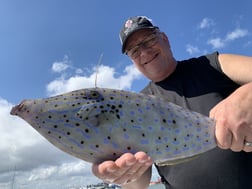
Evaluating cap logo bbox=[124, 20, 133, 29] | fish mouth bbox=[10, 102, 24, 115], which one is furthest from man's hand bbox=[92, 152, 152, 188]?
cap logo bbox=[124, 20, 133, 29]

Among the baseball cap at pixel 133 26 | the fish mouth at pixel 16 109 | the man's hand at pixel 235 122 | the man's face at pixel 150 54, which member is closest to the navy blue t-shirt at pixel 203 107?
the man's face at pixel 150 54

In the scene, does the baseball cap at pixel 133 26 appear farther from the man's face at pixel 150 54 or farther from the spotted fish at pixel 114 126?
the spotted fish at pixel 114 126

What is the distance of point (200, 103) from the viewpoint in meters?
3.80

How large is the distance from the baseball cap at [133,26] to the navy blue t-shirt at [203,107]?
723mm

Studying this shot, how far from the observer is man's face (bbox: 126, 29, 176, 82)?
4.36m

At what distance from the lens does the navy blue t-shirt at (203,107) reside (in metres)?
3.46

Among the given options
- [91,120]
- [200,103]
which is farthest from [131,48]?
[91,120]

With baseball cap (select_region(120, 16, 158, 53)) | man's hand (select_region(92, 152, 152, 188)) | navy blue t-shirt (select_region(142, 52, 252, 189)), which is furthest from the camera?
baseball cap (select_region(120, 16, 158, 53))

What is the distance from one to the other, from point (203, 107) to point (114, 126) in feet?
5.51

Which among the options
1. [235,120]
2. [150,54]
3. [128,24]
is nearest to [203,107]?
[150,54]

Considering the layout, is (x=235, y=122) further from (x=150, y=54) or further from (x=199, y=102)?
(x=150, y=54)

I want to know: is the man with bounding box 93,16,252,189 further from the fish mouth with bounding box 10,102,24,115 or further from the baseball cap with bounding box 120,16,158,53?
the fish mouth with bounding box 10,102,24,115

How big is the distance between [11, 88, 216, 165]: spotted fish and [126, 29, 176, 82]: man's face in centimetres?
178

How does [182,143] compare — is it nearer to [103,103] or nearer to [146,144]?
[146,144]
